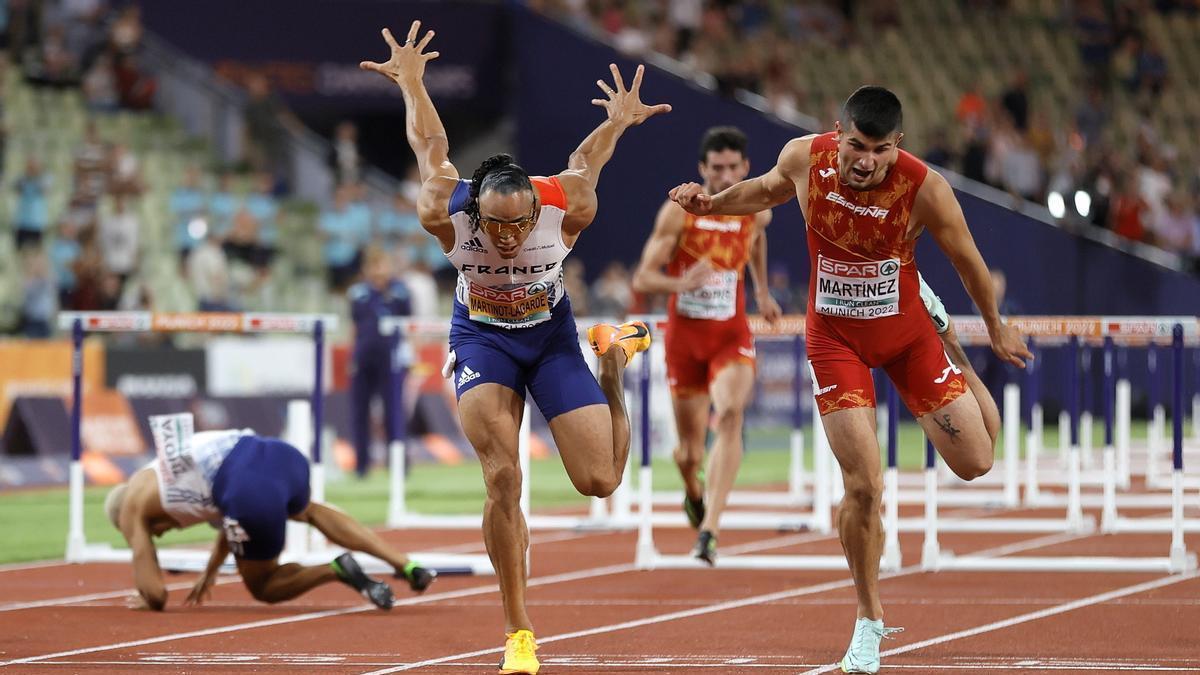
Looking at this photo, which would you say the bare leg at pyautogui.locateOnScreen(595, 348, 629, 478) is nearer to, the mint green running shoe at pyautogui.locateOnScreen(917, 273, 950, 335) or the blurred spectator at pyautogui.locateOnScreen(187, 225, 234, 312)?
the mint green running shoe at pyautogui.locateOnScreen(917, 273, 950, 335)

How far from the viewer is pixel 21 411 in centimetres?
1894

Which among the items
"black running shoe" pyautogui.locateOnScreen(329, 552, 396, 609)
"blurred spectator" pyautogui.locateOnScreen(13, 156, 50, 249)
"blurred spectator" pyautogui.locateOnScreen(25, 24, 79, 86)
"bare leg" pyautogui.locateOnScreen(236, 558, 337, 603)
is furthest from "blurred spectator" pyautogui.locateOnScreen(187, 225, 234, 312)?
"black running shoe" pyautogui.locateOnScreen(329, 552, 396, 609)

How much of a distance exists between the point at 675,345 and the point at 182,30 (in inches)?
646

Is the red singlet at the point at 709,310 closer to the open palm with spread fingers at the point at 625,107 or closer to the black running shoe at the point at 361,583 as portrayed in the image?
the black running shoe at the point at 361,583

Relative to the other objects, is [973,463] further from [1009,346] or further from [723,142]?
[723,142]

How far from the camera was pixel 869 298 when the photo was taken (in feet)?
25.2

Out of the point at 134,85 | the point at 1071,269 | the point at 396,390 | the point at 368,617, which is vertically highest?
the point at 134,85

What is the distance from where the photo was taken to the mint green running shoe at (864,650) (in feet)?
23.8

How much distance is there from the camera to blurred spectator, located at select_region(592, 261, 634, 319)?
25.2 metres

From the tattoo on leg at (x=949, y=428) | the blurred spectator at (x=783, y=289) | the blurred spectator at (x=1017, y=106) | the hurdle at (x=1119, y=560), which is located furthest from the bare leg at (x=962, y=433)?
the blurred spectator at (x=1017, y=106)

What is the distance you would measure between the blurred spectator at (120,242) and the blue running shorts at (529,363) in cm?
1483

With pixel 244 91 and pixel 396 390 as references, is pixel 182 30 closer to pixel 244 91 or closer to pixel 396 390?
pixel 244 91

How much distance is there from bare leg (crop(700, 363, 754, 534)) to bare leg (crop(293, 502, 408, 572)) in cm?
197

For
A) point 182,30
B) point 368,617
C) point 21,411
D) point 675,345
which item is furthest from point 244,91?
point 368,617
